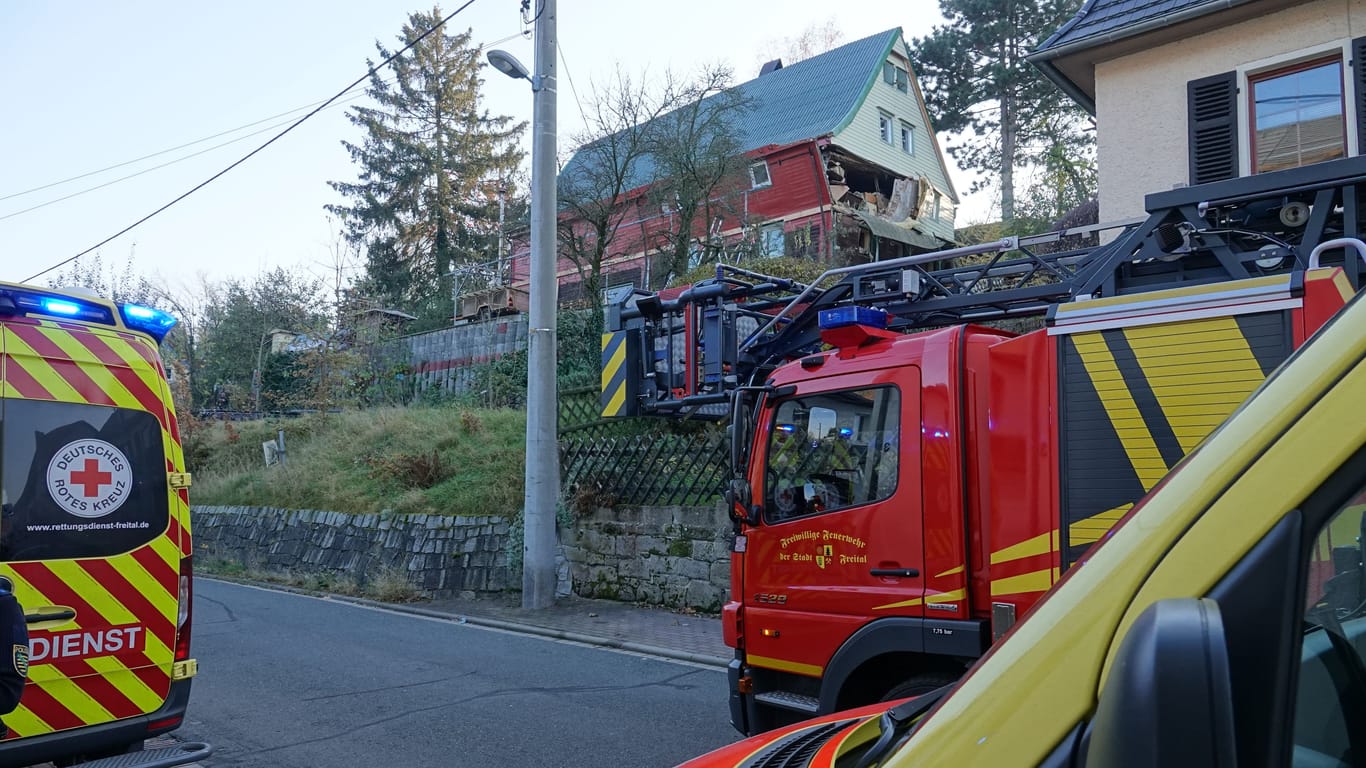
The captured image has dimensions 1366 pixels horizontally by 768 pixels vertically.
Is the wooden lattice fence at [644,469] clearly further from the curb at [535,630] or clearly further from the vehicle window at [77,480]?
the vehicle window at [77,480]

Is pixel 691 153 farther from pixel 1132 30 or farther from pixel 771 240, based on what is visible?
pixel 1132 30

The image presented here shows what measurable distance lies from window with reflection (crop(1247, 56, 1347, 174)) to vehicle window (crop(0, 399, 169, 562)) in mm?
10762

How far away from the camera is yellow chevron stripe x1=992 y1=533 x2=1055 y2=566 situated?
13.1 feet

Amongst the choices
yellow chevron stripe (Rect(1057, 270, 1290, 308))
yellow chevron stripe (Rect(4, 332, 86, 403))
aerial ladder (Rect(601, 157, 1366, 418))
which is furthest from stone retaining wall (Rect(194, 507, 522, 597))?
yellow chevron stripe (Rect(1057, 270, 1290, 308))

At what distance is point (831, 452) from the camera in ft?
16.8

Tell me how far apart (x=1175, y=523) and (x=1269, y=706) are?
21 centimetres

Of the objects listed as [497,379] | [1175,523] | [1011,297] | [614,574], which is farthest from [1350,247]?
[497,379]

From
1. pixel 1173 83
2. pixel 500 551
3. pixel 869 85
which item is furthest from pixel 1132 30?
pixel 869 85

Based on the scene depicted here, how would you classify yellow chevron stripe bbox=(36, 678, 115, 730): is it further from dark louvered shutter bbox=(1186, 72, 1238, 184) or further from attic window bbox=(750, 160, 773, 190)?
attic window bbox=(750, 160, 773, 190)

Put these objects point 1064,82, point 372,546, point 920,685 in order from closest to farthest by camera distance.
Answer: point 920,685
point 1064,82
point 372,546

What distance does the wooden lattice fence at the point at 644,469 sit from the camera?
1136 centimetres

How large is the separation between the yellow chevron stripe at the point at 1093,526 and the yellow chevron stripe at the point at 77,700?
4.56m

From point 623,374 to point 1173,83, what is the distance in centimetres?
752

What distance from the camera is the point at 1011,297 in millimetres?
5922
